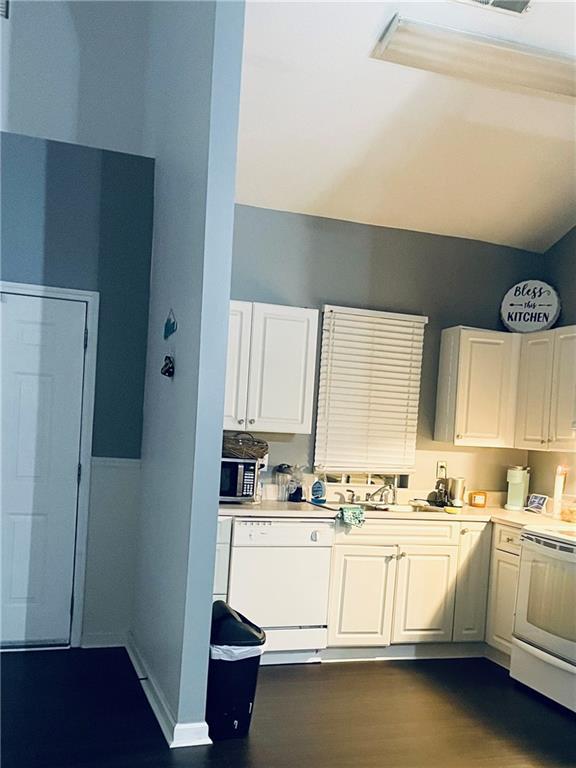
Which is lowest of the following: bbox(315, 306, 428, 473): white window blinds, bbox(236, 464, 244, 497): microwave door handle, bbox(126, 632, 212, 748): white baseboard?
bbox(126, 632, 212, 748): white baseboard

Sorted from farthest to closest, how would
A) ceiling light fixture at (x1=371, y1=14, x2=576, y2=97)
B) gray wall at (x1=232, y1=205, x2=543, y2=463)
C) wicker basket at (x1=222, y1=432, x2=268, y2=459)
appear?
1. gray wall at (x1=232, y1=205, x2=543, y2=463)
2. wicker basket at (x1=222, y1=432, x2=268, y2=459)
3. ceiling light fixture at (x1=371, y1=14, x2=576, y2=97)

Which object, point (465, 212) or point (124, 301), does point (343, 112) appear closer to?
point (465, 212)

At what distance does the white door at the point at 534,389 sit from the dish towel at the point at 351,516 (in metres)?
1.42

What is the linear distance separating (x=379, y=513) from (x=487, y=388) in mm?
1270

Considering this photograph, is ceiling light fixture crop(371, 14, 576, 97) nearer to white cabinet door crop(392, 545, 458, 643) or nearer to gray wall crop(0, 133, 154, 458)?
gray wall crop(0, 133, 154, 458)

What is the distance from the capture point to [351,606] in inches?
177

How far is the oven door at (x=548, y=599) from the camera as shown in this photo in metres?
3.89

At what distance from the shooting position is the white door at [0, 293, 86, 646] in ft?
14.5

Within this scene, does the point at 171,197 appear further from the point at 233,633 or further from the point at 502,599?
the point at 502,599

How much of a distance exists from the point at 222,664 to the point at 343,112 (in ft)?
10.2

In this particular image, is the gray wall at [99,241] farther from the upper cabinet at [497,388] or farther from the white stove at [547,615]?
the white stove at [547,615]

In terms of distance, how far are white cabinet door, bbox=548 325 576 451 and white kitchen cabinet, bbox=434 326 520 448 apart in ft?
1.22

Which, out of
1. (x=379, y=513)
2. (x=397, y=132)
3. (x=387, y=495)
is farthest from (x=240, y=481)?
(x=397, y=132)

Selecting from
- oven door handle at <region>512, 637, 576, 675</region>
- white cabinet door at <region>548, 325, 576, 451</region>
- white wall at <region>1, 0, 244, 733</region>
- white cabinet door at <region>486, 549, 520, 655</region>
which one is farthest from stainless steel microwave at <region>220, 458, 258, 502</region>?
white cabinet door at <region>548, 325, 576, 451</region>
